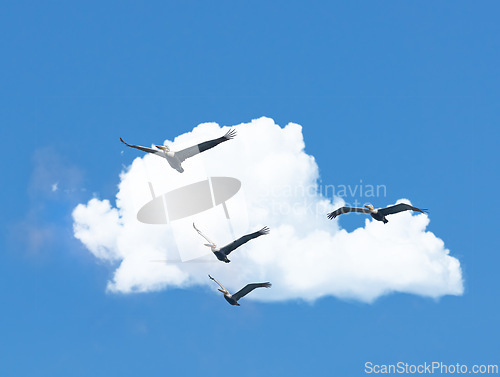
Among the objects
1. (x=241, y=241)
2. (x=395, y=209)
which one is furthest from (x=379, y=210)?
(x=241, y=241)

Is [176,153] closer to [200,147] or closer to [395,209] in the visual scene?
[200,147]

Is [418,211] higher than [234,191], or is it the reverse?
[234,191]

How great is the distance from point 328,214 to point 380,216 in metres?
7.08

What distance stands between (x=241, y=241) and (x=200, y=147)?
12919mm

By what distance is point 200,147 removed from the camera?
11850cm

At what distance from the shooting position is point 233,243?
11788 cm

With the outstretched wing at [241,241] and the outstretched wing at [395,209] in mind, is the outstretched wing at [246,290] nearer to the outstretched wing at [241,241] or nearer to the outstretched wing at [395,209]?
the outstretched wing at [241,241]

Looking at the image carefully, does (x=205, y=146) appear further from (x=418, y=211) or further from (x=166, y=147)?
(x=418, y=211)

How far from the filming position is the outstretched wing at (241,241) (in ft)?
366

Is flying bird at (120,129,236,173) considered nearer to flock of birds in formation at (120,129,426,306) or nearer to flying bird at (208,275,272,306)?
flock of birds in formation at (120,129,426,306)

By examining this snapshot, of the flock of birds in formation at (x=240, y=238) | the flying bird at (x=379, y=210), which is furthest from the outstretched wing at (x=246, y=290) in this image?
the flying bird at (x=379, y=210)

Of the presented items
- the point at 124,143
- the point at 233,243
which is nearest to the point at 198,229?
the point at 233,243

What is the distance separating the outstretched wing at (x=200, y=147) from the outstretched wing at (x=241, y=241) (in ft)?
39.2

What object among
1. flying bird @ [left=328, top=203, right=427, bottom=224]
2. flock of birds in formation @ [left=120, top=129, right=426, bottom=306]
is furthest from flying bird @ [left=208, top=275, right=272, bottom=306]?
flying bird @ [left=328, top=203, right=427, bottom=224]
